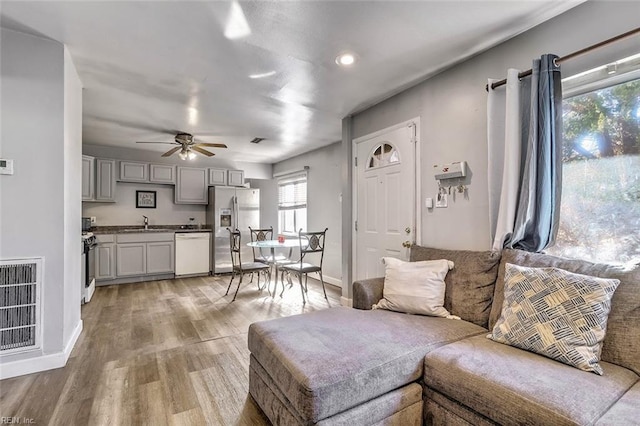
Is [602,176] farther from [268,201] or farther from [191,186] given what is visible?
[191,186]

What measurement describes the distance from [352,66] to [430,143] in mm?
998

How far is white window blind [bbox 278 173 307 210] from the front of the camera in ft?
20.7

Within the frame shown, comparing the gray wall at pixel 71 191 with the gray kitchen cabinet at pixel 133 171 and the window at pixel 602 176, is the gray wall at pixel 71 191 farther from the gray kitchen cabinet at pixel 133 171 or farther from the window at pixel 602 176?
the window at pixel 602 176

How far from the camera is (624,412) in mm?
1120

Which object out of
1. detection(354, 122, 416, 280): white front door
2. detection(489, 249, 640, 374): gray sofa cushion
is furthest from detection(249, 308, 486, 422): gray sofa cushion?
detection(354, 122, 416, 280): white front door

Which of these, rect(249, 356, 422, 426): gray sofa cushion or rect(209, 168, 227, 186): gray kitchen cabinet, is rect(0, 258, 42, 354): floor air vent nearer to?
rect(249, 356, 422, 426): gray sofa cushion

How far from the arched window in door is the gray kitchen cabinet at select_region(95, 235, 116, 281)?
4.49 m

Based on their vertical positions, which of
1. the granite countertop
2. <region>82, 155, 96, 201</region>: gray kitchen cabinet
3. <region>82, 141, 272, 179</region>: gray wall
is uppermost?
<region>82, 141, 272, 179</region>: gray wall

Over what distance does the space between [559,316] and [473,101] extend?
1.74 metres

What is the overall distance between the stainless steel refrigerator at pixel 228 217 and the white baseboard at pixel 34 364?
3.57m

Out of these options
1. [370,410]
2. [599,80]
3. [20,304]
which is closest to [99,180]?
[20,304]

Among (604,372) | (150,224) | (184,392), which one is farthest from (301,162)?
(604,372)

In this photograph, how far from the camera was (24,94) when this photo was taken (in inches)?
88.2

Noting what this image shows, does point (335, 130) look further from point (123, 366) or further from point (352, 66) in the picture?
point (123, 366)
